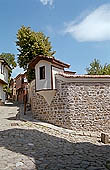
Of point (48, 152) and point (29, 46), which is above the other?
point (29, 46)

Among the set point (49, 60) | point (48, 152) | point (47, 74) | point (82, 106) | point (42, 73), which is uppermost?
point (49, 60)

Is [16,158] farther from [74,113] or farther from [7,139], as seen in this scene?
[74,113]

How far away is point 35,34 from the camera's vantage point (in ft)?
75.5

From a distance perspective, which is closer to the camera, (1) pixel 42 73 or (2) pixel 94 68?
(1) pixel 42 73

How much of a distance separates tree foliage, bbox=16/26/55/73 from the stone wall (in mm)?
10448

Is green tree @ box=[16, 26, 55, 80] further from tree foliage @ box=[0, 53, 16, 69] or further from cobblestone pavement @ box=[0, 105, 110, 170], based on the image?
tree foliage @ box=[0, 53, 16, 69]

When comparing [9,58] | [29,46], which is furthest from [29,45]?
[9,58]

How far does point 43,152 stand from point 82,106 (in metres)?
5.75

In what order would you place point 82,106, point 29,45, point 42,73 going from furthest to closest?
point 29,45 < point 42,73 < point 82,106

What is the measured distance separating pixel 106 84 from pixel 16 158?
8.18 meters

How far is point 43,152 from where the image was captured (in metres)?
7.09

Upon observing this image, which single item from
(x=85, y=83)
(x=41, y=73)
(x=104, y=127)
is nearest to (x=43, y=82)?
(x=41, y=73)

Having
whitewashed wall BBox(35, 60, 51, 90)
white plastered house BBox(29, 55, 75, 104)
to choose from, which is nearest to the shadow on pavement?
white plastered house BBox(29, 55, 75, 104)

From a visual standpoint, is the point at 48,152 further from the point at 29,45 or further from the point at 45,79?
the point at 29,45
